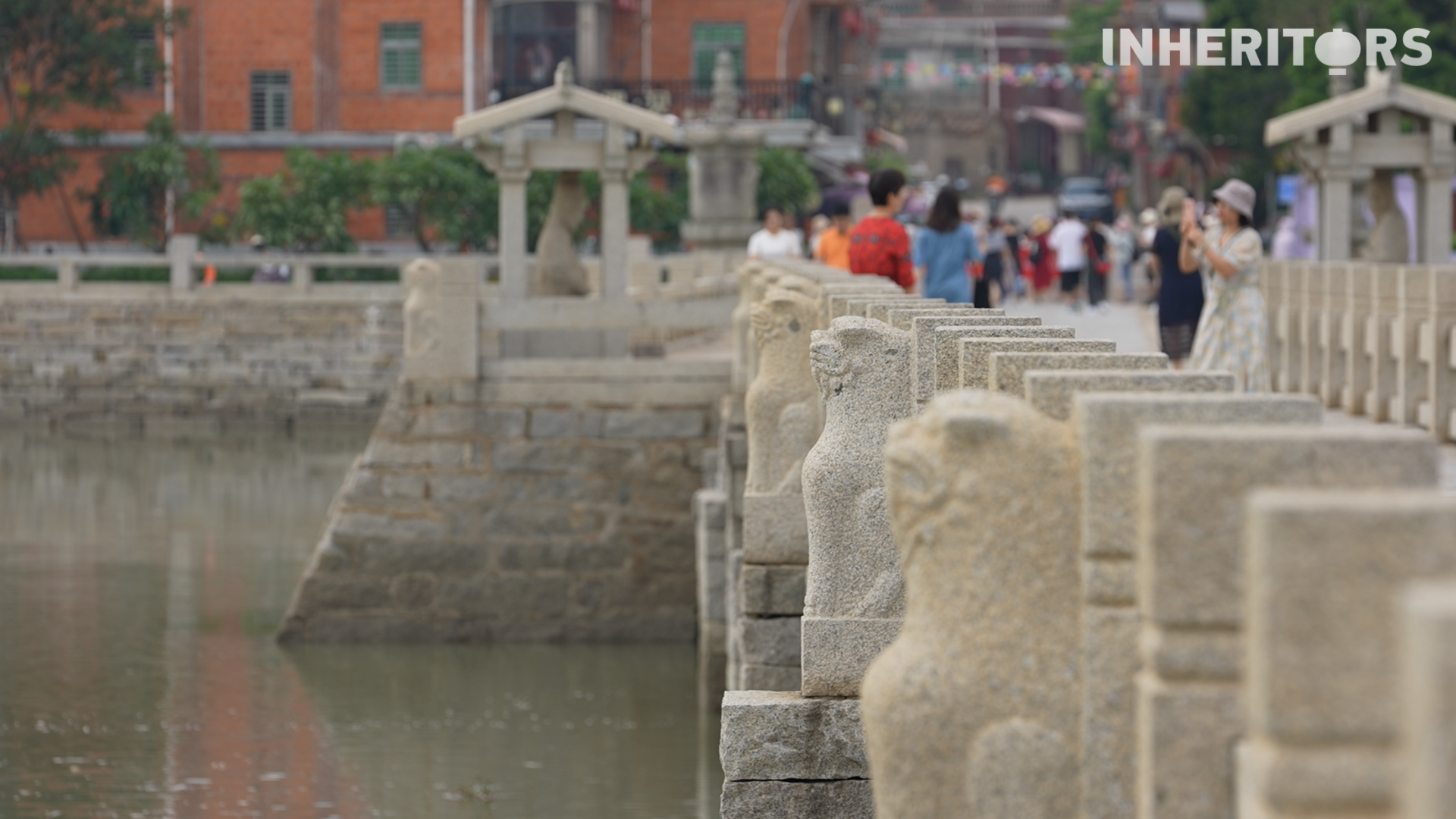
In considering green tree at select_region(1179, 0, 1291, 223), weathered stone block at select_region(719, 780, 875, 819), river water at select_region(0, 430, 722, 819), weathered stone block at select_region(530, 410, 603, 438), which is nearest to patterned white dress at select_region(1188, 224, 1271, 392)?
river water at select_region(0, 430, 722, 819)

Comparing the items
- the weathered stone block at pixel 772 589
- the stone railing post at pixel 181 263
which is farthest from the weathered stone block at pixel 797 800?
the stone railing post at pixel 181 263

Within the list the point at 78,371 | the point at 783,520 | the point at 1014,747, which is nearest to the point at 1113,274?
the point at 78,371

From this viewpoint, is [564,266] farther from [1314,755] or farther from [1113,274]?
[1113,274]

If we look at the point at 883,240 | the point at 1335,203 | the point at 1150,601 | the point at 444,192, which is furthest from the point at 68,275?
the point at 1150,601

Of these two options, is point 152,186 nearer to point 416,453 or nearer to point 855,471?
point 416,453

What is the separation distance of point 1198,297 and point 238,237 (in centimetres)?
2632

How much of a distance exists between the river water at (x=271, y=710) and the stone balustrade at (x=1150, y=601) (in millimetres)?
7661

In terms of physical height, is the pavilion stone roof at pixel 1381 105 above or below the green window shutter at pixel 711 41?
below

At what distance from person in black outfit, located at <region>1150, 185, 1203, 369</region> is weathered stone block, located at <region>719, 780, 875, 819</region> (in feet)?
29.0

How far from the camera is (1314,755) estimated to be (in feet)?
9.50

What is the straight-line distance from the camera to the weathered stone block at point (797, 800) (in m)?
6.94

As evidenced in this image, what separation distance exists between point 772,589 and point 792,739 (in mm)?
3201

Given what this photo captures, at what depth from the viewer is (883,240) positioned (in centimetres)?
1201

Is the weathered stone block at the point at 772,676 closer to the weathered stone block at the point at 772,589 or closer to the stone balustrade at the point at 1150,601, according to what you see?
the weathered stone block at the point at 772,589
